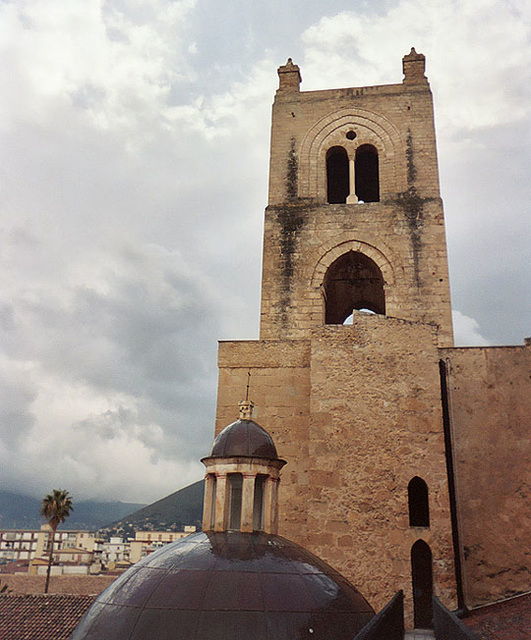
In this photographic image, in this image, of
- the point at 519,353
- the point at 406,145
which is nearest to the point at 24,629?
the point at 519,353

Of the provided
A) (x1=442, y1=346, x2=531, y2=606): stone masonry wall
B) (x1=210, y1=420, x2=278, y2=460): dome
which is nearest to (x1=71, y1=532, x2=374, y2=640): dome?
(x1=210, y1=420, x2=278, y2=460): dome

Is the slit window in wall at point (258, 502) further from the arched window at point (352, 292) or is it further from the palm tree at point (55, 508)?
the palm tree at point (55, 508)

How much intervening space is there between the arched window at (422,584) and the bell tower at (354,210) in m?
4.77

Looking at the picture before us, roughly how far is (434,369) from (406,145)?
Result: 25.3ft

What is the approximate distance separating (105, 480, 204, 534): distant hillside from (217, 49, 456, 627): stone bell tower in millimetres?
69316

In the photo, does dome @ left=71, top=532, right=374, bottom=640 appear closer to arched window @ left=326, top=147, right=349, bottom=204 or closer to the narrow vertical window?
the narrow vertical window

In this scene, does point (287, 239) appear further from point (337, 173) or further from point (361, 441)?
point (361, 441)

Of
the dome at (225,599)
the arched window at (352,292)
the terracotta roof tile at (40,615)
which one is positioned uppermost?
the arched window at (352,292)

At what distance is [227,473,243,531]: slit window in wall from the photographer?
288 inches

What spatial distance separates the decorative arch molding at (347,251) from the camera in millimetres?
14734

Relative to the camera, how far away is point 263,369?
12508 millimetres

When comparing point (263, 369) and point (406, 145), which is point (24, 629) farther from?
point (406, 145)

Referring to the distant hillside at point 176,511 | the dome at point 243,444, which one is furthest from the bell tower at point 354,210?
the distant hillside at point 176,511

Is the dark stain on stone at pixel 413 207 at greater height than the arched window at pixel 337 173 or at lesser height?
lesser
